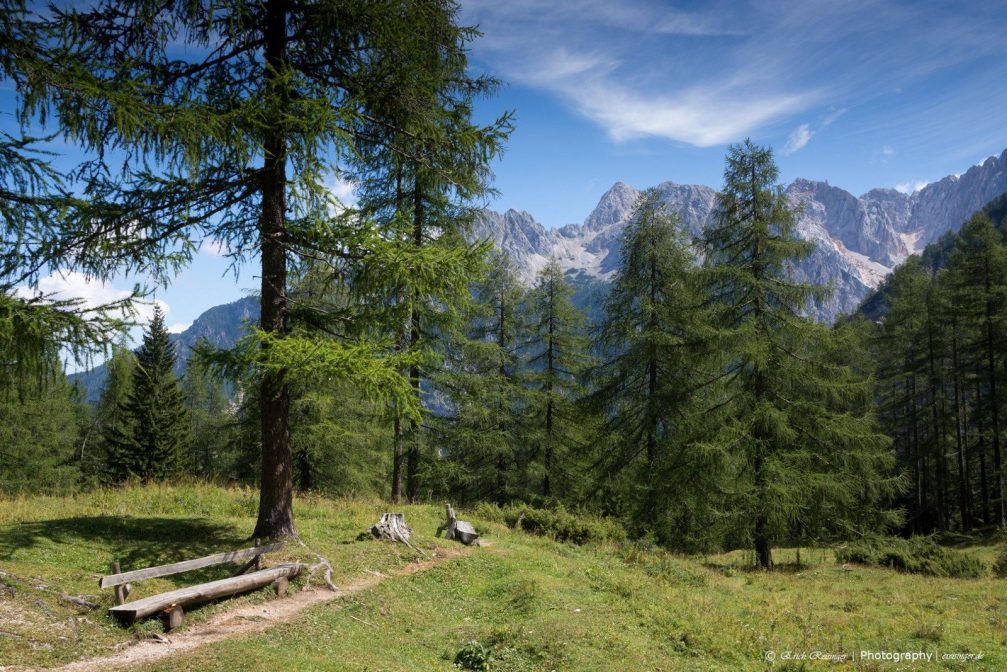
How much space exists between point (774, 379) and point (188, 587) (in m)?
17.1

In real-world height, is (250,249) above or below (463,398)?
above

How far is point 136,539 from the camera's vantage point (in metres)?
9.84

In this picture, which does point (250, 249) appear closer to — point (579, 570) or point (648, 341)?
point (579, 570)

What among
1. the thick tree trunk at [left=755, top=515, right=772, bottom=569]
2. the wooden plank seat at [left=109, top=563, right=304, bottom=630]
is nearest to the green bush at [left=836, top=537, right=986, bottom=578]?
the thick tree trunk at [left=755, top=515, right=772, bottom=569]

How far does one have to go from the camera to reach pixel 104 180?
332 inches

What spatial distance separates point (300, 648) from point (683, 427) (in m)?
15.4

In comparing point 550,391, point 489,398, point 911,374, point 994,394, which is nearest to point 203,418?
point 550,391

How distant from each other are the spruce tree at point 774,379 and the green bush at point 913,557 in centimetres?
170

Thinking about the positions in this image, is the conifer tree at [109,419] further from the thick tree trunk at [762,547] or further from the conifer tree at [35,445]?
the thick tree trunk at [762,547]

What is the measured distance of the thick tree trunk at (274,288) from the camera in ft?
31.3

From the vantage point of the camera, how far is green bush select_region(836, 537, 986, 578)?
56.3ft

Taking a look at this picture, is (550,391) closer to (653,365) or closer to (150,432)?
(653,365)

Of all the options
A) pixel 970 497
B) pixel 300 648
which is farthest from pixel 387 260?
pixel 970 497

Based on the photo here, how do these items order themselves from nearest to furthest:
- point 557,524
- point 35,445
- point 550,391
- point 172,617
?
point 172,617 → point 557,524 → point 550,391 → point 35,445
